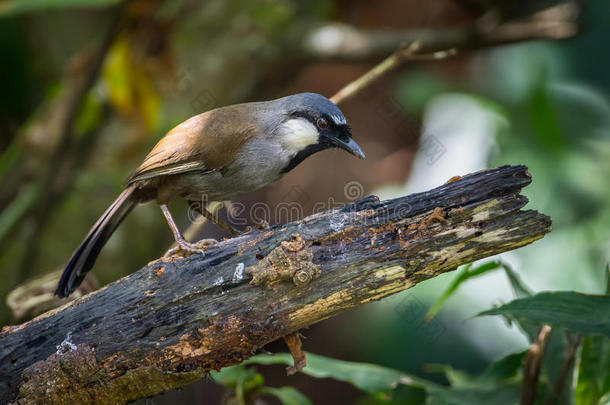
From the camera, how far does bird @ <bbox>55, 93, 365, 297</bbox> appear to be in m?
3.33

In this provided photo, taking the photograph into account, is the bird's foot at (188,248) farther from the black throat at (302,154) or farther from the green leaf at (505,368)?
the green leaf at (505,368)

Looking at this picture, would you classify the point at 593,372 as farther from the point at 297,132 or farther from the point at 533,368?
the point at 297,132

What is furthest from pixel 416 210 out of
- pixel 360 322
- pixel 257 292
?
pixel 360 322

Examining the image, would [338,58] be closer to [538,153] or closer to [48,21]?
[538,153]

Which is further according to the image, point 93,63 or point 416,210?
point 93,63

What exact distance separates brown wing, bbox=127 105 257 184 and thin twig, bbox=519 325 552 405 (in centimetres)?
187

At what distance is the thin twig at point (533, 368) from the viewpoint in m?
2.83

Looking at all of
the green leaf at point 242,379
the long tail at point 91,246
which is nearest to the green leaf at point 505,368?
the green leaf at point 242,379

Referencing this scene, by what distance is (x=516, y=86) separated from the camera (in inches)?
240

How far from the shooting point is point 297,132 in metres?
3.54

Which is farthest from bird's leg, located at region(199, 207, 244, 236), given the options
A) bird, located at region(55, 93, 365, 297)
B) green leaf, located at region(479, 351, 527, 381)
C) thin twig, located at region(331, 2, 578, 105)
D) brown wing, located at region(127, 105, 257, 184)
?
thin twig, located at region(331, 2, 578, 105)

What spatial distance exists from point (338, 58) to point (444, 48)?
43.7 inches

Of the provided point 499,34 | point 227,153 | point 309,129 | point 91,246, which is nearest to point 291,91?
point 499,34

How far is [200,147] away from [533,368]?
2.06 m
